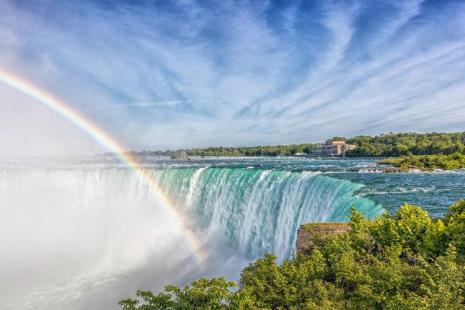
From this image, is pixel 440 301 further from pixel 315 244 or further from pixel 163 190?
pixel 163 190

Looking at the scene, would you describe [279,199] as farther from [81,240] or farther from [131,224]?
[81,240]

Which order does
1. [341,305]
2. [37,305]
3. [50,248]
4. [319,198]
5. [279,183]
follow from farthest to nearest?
[50,248], [279,183], [319,198], [37,305], [341,305]

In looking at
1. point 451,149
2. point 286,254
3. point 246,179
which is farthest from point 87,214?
point 451,149

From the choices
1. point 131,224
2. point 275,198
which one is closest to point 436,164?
point 275,198

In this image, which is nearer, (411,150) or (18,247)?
(18,247)

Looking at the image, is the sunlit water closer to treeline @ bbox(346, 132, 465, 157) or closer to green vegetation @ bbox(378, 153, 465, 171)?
green vegetation @ bbox(378, 153, 465, 171)

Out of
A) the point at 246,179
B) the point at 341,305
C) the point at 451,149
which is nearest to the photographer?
the point at 341,305

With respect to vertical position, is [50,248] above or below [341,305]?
below

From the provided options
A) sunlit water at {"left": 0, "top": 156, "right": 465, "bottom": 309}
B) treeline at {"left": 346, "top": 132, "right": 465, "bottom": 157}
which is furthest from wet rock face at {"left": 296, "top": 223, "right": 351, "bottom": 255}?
treeline at {"left": 346, "top": 132, "right": 465, "bottom": 157}
